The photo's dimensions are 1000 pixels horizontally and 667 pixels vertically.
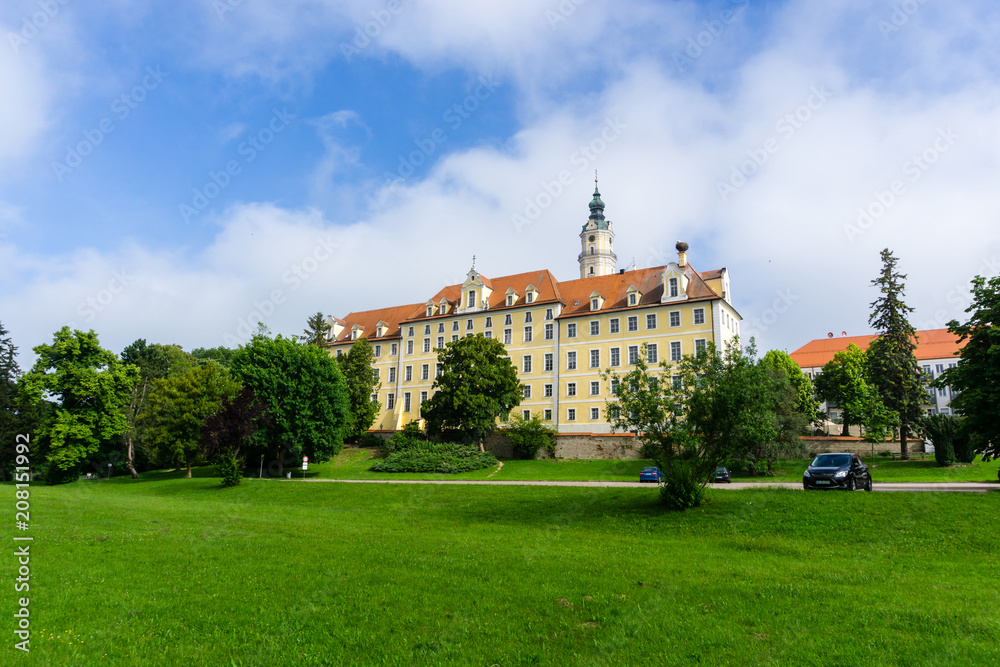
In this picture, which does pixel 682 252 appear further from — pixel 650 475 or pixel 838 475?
pixel 838 475

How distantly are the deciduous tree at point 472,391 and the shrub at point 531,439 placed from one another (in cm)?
202

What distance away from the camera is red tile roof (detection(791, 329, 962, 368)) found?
95044 millimetres

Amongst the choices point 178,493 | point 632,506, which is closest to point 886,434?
point 632,506

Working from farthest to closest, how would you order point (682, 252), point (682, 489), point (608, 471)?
point (682, 252) → point (608, 471) → point (682, 489)

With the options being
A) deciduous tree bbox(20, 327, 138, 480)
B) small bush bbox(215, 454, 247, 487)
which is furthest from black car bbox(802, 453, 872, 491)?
deciduous tree bbox(20, 327, 138, 480)

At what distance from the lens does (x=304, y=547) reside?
47.1 ft

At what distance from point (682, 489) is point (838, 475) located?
684 cm

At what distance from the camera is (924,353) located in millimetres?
95562

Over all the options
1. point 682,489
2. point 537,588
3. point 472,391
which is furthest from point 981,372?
point 472,391

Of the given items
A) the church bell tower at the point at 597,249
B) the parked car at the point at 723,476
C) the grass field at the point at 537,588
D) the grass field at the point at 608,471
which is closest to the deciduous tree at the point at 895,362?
the grass field at the point at 608,471

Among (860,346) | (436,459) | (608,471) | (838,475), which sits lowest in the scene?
(608,471)


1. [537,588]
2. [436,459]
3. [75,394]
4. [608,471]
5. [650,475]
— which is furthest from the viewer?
[75,394]

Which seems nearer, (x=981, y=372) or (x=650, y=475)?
(x=981, y=372)

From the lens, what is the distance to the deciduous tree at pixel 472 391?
51.2m
